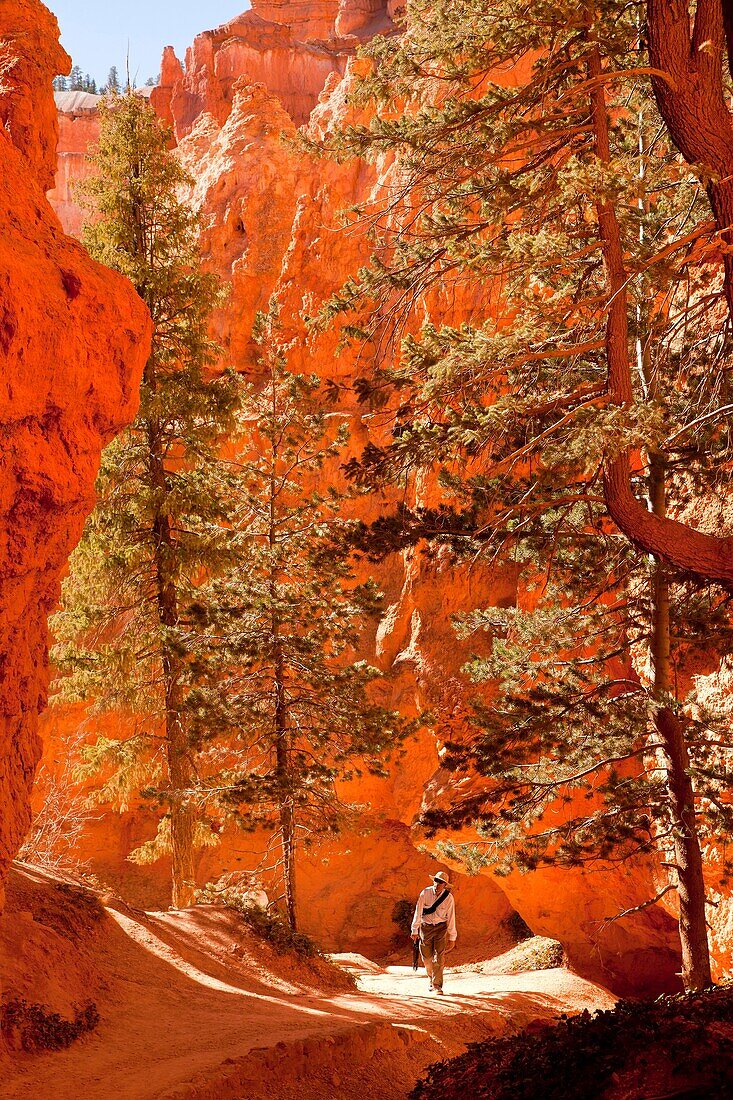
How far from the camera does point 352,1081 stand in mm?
7637

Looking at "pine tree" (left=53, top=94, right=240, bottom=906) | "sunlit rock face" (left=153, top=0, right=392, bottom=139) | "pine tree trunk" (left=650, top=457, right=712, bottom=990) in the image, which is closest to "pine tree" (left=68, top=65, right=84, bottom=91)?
"sunlit rock face" (left=153, top=0, right=392, bottom=139)

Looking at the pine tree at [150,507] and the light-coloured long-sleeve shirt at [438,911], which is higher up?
the pine tree at [150,507]

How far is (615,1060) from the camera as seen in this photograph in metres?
4.36

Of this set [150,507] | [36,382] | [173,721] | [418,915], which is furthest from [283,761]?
[36,382]

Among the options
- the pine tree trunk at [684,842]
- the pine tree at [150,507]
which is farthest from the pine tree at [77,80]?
the pine tree trunk at [684,842]

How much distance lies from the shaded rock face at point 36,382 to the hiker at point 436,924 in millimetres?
6858

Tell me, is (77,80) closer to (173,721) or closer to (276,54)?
(276,54)

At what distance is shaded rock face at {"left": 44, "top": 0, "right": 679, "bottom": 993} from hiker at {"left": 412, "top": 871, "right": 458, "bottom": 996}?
151 cm

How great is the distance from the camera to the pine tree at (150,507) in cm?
1396

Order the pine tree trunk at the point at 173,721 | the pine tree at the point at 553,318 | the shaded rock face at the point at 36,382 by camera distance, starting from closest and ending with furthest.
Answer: the shaded rock face at the point at 36,382 < the pine tree at the point at 553,318 < the pine tree trunk at the point at 173,721

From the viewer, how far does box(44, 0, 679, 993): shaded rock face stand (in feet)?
57.5

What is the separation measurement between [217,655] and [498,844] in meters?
5.41

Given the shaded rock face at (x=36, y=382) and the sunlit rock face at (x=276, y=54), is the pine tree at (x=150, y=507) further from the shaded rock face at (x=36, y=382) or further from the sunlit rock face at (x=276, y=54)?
the sunlit rock face at (x=276, y=54)

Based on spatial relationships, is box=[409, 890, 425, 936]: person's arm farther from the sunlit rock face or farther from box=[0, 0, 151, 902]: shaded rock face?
the sunlit rock face
